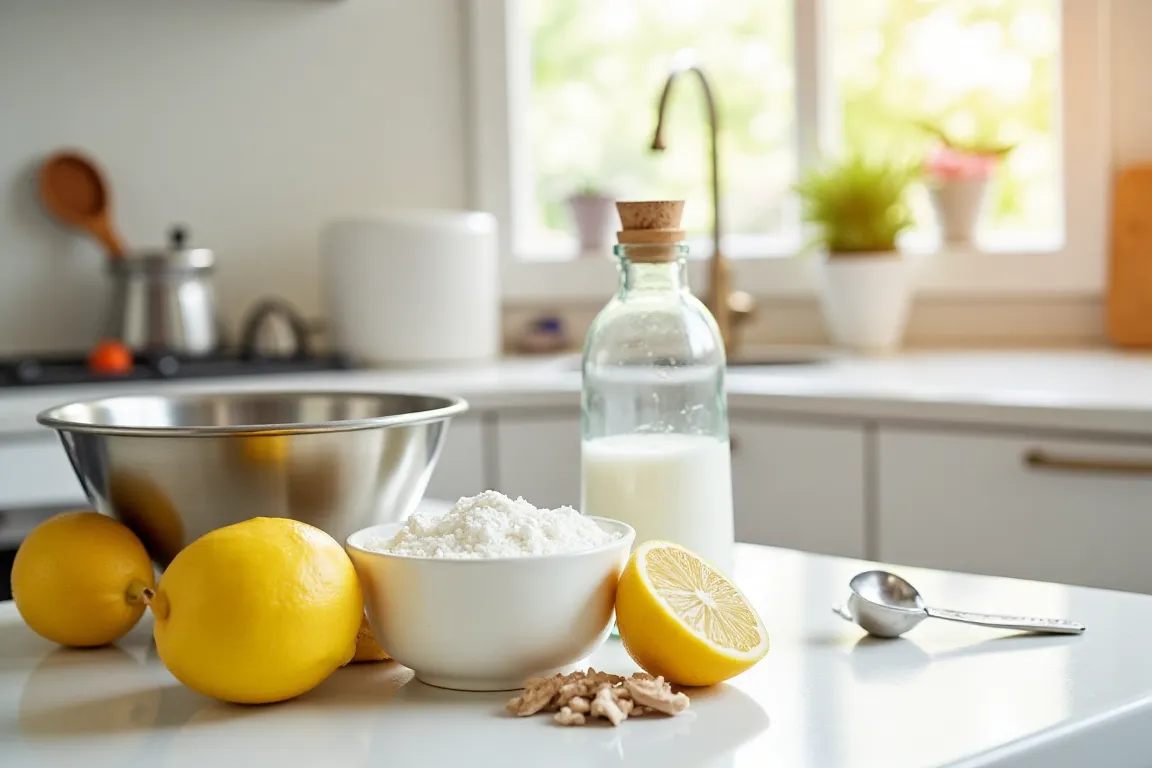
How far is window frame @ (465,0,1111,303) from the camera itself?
247 cm

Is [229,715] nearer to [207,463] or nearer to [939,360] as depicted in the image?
[207,463]

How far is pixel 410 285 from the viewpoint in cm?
248

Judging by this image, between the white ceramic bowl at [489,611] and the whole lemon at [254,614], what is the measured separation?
1.0 inches

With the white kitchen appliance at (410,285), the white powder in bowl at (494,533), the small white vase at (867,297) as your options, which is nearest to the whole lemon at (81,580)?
the white powder in bowl at (494,533)

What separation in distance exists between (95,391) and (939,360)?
1.44m

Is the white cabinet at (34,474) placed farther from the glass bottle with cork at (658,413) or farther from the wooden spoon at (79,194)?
the glass bottle with cork at (658,413)

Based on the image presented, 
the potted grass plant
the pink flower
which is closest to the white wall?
the potted grass plant

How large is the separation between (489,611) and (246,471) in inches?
8.3

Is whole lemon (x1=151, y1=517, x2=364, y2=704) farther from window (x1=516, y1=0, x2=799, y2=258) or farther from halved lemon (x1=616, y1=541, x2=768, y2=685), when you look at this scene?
window (x1=516, y1=0, x2=799, y2=258)

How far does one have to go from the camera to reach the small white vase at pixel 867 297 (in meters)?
2.51

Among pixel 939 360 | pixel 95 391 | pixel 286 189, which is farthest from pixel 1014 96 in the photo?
pixel 95 391

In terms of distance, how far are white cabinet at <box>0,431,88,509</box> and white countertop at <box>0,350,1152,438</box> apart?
26 millimetres

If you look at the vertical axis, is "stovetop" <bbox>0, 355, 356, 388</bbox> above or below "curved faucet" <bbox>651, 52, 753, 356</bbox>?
below

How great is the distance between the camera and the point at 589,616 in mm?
718
